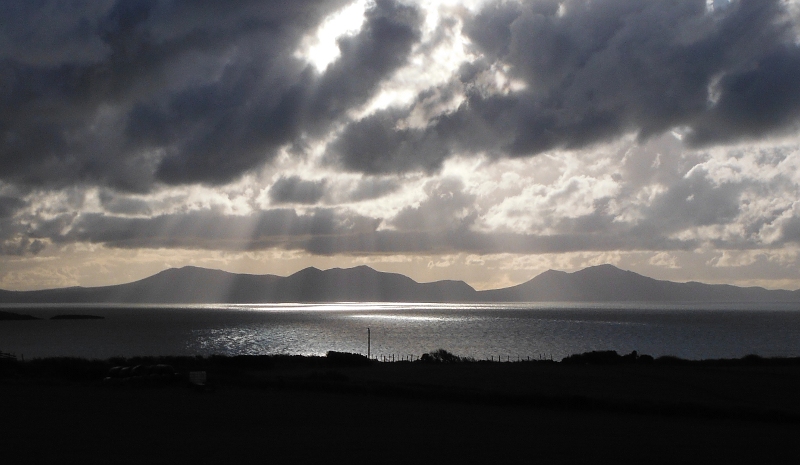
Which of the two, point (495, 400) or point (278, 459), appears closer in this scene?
point (278, 459)

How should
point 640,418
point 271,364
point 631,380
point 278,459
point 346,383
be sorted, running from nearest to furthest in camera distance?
point 278,459 → point 640,418 → point 346,383 → point 631,380 → point 271,364

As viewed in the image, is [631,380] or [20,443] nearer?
[20,443]

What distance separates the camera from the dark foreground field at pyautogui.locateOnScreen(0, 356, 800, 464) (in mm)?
20016

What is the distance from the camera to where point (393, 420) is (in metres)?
26.0

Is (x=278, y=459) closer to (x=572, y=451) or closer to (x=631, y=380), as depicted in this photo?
(x=572, y=451)

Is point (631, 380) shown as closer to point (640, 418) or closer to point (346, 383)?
point (640, 418)

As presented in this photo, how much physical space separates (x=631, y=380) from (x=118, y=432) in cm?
3187

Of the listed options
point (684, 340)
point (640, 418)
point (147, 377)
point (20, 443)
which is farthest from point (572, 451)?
point (684, 340)

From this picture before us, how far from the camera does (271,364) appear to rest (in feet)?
172

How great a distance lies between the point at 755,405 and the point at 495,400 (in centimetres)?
1284

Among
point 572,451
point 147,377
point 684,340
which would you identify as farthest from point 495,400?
point 684,340

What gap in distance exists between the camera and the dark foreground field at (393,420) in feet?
65.7

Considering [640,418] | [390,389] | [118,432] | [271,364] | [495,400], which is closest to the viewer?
[118,432]

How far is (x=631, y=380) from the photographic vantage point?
Answer: 4312cm
